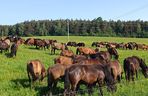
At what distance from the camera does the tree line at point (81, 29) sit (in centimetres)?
13050

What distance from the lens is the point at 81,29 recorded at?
133 metres

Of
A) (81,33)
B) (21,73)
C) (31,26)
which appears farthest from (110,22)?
(21,73)

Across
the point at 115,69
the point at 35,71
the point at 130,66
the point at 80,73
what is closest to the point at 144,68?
the point at 130,66

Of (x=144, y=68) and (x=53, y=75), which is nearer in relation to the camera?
(x=53, y=75)

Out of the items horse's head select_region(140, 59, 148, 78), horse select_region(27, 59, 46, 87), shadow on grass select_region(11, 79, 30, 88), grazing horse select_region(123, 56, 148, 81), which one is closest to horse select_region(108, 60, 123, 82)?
grazing horse select_region(123, 56, 148, 81)

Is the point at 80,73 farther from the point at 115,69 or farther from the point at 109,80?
the point at 115,69

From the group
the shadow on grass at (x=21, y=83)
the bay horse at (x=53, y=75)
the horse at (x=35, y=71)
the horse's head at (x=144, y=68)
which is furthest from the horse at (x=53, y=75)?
the horse's head at (x=144, y=68)

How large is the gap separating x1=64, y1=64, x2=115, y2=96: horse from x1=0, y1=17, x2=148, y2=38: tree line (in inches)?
4439

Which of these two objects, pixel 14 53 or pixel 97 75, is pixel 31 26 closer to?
pixel 14 53

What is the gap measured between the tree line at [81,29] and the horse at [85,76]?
370ft

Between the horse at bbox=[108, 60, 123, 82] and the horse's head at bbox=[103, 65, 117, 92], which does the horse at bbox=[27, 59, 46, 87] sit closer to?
the horse at bbox=[108, 60, 123, 82]

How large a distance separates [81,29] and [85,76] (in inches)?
4648

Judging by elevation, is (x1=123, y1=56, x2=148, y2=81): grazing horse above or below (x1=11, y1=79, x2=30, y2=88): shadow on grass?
above

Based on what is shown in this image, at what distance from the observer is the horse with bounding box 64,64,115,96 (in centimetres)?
1524
